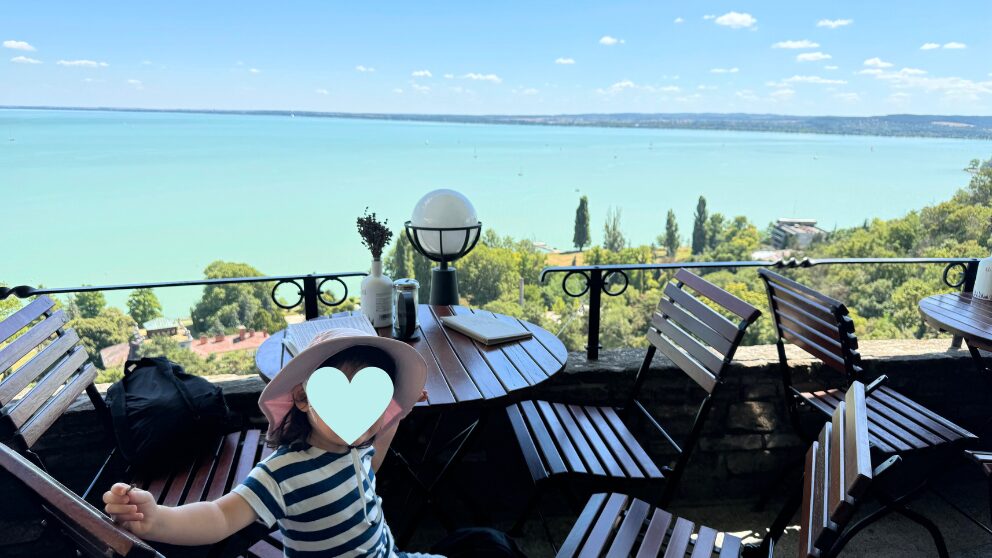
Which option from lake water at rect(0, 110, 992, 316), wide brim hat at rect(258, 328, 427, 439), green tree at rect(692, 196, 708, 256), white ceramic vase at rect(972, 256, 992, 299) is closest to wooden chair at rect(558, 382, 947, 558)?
wide brim hat at rect(258, 328, 427, 439)

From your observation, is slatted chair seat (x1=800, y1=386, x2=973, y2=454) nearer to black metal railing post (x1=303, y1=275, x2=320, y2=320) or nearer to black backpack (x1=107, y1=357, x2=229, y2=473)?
black metal railing post (x1=303, y1=275, x2=320, y2=320)

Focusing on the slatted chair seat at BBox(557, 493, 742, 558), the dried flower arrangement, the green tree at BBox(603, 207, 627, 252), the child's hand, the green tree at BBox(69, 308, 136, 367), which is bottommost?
the green tree at BBox(603, 207, 627, 252)

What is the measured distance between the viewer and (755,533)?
8.20 ft

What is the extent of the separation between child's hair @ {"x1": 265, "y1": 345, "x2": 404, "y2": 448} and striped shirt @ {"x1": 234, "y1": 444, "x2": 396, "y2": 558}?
0.02 meters

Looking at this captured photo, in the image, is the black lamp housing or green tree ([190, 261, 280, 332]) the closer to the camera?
the black lamp housing

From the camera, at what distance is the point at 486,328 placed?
217 centimetres

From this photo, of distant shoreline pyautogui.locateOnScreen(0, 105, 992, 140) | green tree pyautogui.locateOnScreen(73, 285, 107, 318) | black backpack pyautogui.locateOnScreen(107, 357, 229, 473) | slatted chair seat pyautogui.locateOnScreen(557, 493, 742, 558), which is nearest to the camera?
slatted chair seat pyautogui.locateOnScreen(557, 493, 742, 558)

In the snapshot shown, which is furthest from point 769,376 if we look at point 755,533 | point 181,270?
point 181,270

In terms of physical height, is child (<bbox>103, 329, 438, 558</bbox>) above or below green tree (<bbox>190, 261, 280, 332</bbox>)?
above

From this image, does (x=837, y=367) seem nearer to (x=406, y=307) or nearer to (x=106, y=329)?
(x=406, y=307)

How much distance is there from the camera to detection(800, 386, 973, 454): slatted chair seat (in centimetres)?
210

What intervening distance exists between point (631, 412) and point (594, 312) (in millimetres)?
469

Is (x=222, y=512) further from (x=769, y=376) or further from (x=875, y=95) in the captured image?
(x=875, y=95)
